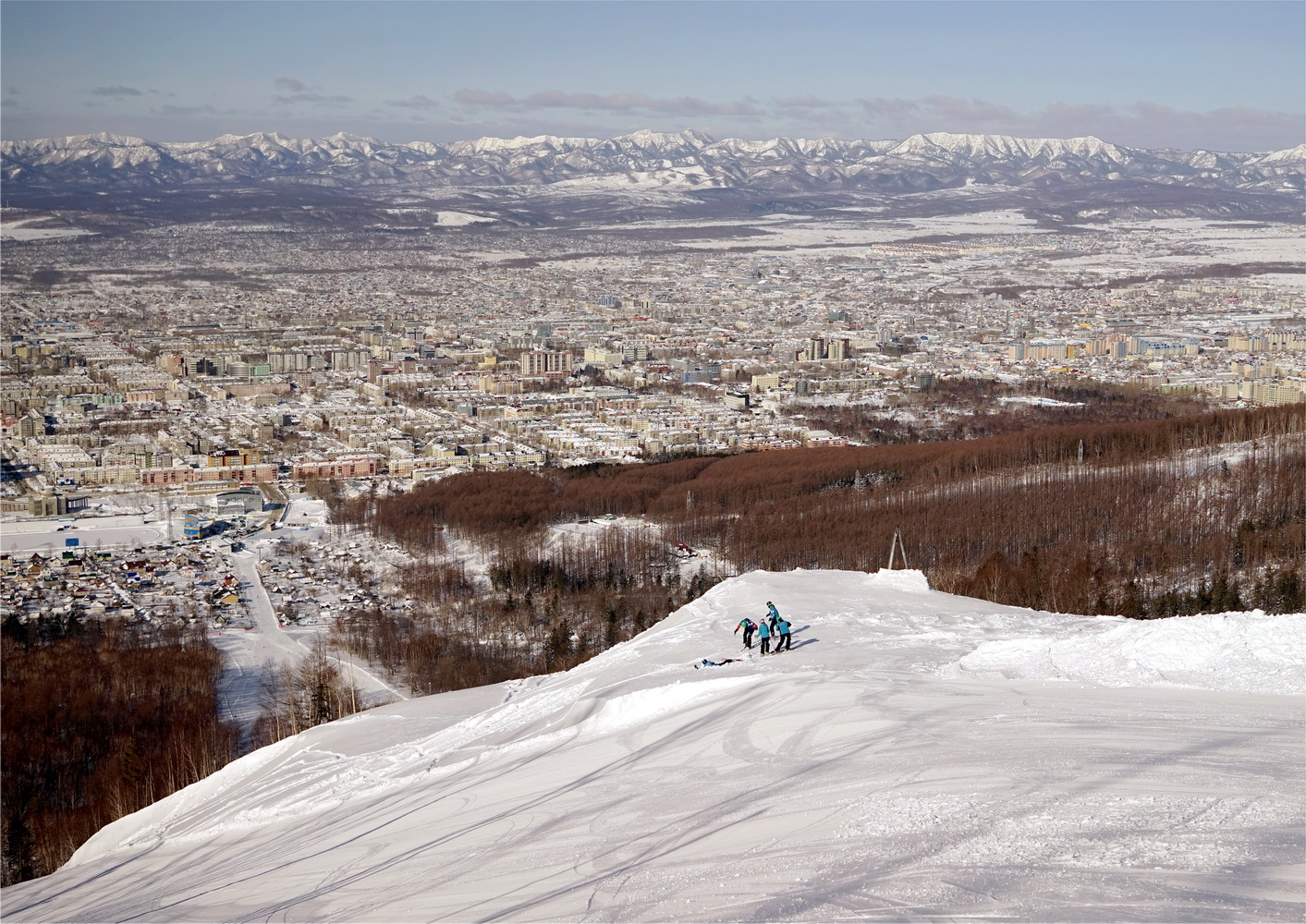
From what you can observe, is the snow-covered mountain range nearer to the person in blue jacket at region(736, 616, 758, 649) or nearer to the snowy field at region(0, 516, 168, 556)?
the snowy field at region(0, 516, 168, 556)

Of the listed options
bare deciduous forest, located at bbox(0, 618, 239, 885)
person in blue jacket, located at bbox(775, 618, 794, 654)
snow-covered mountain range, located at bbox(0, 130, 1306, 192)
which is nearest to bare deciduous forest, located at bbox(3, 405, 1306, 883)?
bare deciduous forest, located at bbox(0, 618, 239, 885)

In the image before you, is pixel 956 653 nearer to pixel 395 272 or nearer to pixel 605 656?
pixel 605 656

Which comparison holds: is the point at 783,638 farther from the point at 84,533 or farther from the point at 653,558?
the point at 84,533

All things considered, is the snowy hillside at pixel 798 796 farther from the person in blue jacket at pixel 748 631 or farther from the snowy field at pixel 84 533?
the snowy field at pixel 84 533

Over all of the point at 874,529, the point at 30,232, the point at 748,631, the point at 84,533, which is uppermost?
the point at 30,232

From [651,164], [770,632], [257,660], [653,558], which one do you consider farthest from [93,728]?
[651,164]

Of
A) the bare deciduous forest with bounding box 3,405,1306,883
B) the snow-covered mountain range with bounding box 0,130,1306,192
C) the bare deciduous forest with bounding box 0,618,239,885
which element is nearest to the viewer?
the bare deciduous forest with bounding box 0,618,239,885
